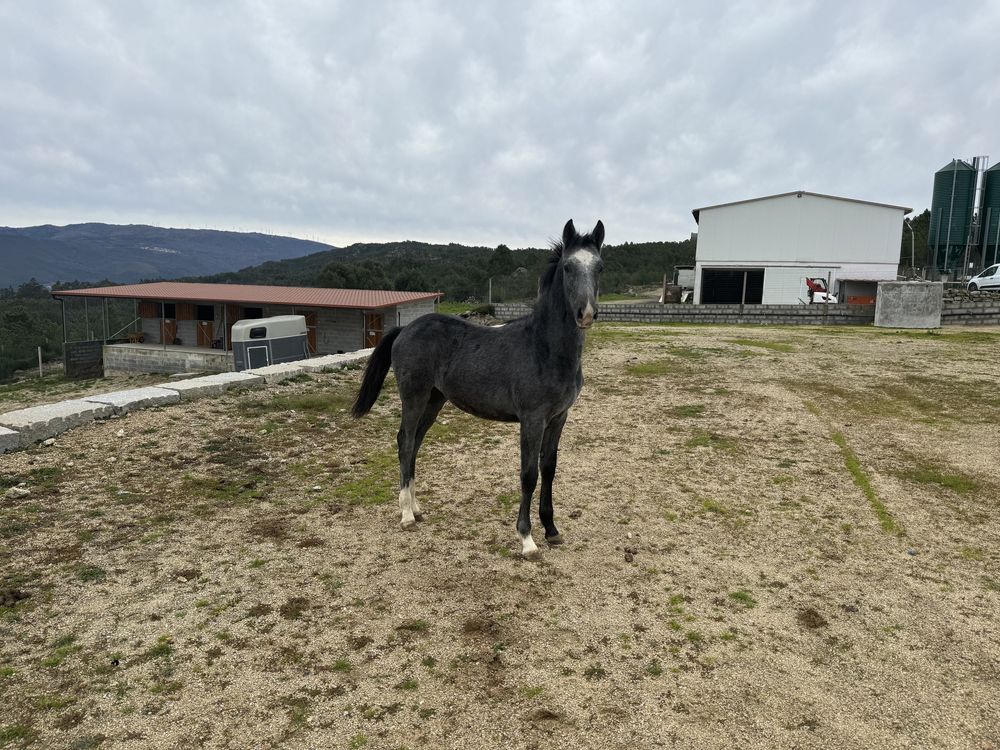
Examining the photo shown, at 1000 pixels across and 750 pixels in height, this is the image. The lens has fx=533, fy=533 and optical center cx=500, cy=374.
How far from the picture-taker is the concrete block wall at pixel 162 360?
90.8ft

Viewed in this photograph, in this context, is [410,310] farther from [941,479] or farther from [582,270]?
[582,270]

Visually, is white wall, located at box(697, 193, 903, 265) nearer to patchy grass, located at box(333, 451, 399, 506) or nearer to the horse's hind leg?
patchy grass, located at box(333, 451, 399, 506)

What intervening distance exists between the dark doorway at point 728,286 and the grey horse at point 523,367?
33.1 metres

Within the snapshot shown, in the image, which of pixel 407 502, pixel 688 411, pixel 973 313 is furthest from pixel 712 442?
pixel 973 313

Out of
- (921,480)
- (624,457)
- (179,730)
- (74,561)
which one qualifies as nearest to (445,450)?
(624,457)

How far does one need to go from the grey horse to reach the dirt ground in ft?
2.29

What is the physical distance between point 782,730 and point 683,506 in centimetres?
287

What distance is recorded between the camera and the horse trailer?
68.1ft

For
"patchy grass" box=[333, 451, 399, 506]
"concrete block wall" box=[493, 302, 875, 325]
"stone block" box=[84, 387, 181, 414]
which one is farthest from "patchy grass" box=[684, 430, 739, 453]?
"concrete block wall" box=[493, 302, 875, 325]

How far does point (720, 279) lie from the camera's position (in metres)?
35.7

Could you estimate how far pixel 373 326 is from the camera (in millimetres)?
28484

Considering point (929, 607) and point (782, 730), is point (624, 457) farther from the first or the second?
point (782, 730)

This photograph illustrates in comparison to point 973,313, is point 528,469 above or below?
below

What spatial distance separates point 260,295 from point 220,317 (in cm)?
304
